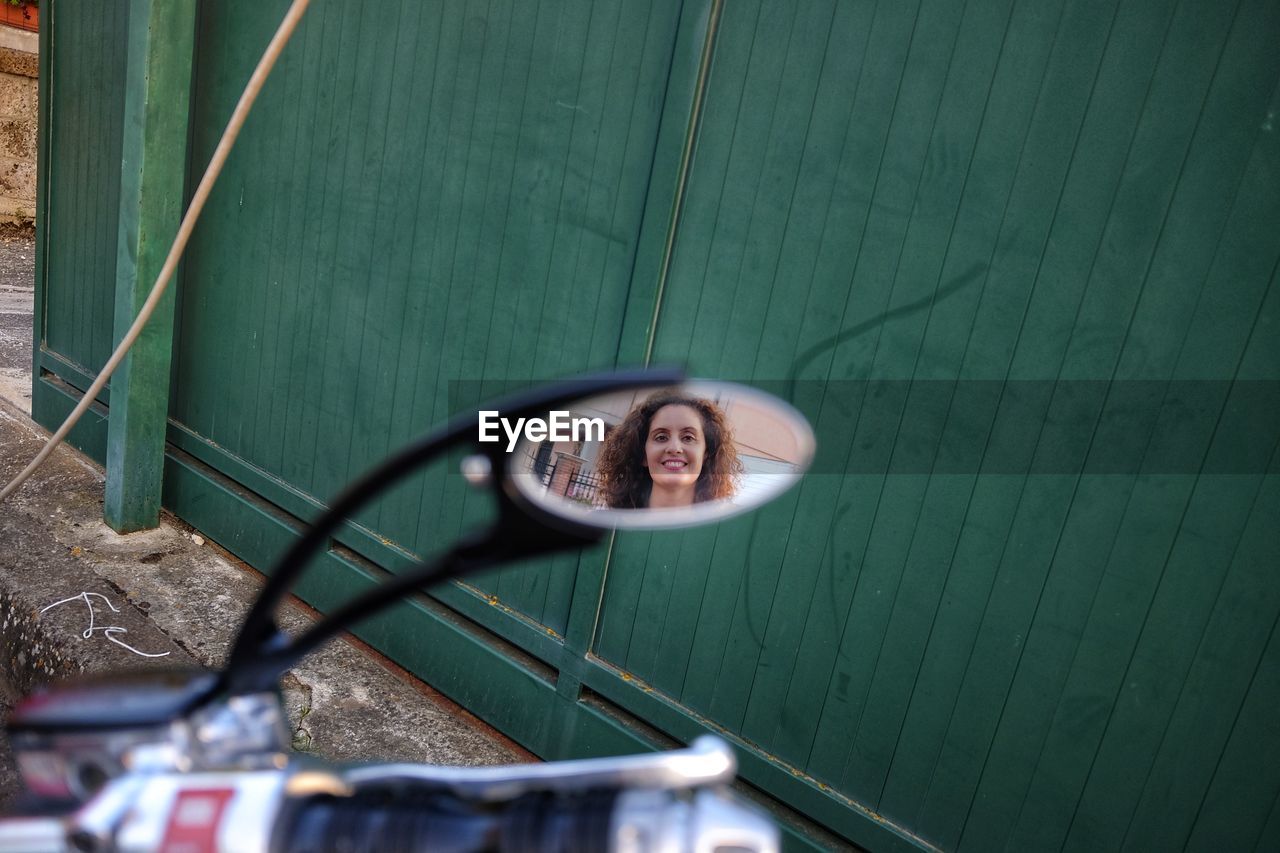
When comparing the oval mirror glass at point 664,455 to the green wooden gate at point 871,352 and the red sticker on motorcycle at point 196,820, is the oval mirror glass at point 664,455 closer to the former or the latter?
the red sticker on motorcycle at point 196,820

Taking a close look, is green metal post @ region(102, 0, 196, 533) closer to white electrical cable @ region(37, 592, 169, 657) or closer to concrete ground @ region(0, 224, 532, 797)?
concrete ground @ region(0, 224, 532, 797)

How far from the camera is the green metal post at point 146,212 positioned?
3.17m

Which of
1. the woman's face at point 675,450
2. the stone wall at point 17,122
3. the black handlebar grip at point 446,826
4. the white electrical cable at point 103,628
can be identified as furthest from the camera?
the stone wall at point 17,122

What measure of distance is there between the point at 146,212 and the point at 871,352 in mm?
2512

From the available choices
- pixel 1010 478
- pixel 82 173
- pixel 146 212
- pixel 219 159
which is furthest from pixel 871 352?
pixel 82 173

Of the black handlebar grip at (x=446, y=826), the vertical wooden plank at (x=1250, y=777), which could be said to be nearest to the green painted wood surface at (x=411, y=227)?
the vertical wooden plank at (x=1250, y=777)

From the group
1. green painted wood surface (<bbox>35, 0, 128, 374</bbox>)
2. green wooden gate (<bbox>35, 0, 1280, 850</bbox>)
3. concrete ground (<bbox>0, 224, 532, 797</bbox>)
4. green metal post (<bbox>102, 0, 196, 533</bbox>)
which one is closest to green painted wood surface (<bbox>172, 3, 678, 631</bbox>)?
green wooden gate (<bbox>35, 0, 1280, 850</bbox>)

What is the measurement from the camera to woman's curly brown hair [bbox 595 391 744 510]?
74cm

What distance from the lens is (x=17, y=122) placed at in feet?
29.1

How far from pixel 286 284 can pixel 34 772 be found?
282cm

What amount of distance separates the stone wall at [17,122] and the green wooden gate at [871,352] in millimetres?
7417

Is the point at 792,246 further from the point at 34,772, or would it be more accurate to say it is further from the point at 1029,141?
the point at 34,772

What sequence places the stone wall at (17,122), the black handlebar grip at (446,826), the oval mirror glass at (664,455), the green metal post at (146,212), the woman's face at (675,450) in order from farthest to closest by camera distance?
the stone wall at (17,122)
the green metal post at (146,212)
the woman's face at (675,450)
the oval mirror glass at (664,455)
the black handlebar grip at (446,826)

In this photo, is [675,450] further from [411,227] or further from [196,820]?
[411,227]
